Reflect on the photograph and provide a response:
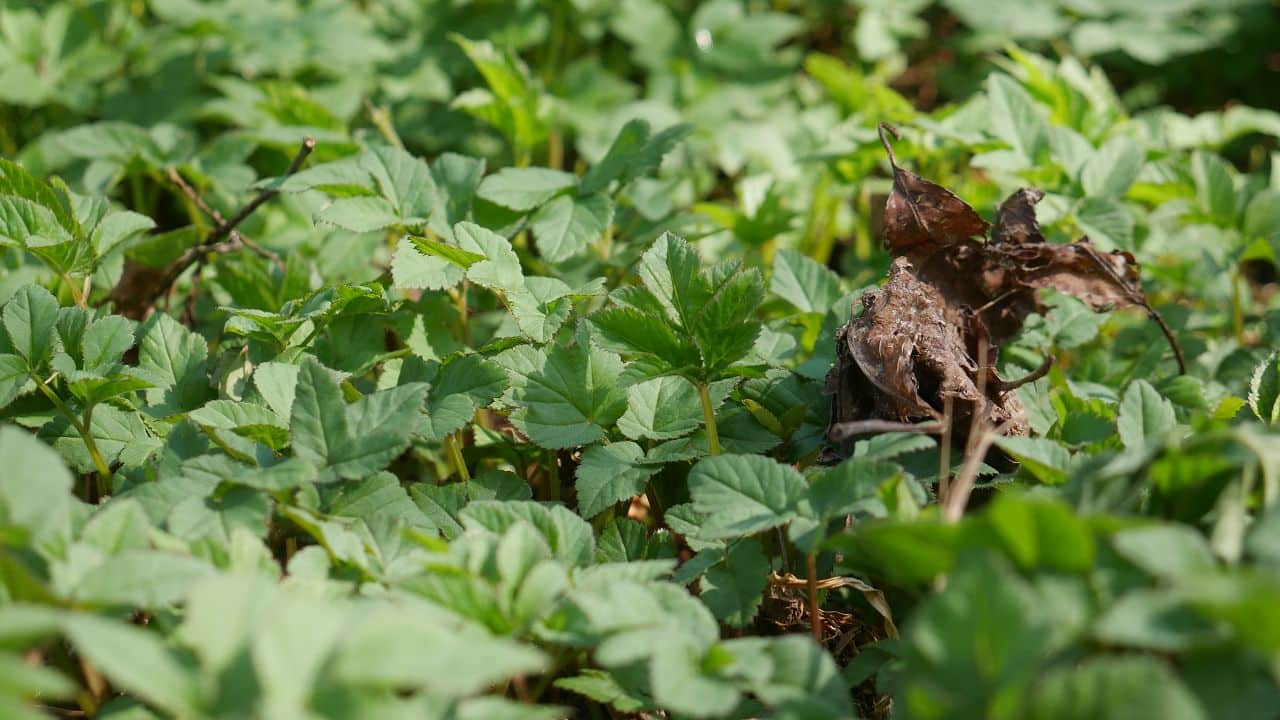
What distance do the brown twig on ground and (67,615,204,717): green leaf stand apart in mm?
1080

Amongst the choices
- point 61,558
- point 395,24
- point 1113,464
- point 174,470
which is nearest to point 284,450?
point 174,470

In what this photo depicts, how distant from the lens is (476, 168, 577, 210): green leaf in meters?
1.83

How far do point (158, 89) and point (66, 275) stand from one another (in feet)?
4.07

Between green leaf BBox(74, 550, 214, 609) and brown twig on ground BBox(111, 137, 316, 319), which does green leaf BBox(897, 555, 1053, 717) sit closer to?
green leaf BBox(74, 550, 214, 609)

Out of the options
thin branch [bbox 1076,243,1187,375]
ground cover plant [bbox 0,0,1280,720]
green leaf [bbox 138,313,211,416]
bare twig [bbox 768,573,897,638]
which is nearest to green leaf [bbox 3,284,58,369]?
ground cover plant [bbox 0,0,1280,720]

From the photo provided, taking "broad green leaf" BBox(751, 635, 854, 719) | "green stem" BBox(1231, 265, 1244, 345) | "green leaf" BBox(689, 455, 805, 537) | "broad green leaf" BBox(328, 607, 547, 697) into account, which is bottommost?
"green stem" BBox(1231, 265, 1244, 345)

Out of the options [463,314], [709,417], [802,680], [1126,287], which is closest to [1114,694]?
[802,680]

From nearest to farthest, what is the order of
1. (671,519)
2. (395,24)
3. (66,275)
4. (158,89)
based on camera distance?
(671,519)
(66,275)
(158,89)
(395,24)

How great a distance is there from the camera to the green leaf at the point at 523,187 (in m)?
1.83

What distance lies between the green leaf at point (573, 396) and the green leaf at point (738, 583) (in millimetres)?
271

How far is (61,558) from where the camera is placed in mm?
1054

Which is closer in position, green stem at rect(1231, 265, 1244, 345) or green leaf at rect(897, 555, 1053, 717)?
green leaf at rect(897, 555, 1053, 717)

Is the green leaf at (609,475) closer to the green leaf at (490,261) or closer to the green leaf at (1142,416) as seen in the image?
the green leaf at (490,261)

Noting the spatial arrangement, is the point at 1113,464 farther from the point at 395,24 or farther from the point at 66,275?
the point at 395,24
